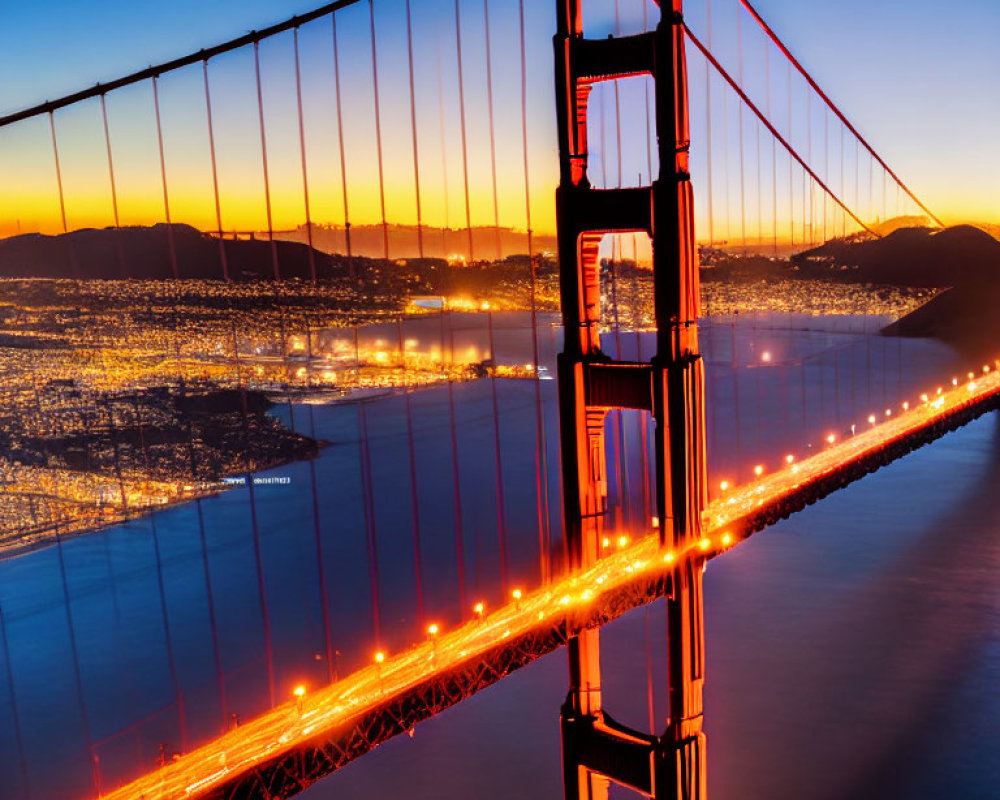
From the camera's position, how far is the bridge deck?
306 centimetres

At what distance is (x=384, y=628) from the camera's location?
11484 mm

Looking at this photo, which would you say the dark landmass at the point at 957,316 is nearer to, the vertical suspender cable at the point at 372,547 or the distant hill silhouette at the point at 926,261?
the distant hill silhouette at the point at 926,261

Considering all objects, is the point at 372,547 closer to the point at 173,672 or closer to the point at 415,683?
the point at 173,672

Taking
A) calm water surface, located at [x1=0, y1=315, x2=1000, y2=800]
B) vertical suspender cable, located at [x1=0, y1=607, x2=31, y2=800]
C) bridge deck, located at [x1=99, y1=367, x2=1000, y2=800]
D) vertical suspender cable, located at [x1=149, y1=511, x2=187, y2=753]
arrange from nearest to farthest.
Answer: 1. bridge deck, located at [x1=99, y1=367, x2=1000, y2=800]
2. vertical suspender cable, located at [x1=149, y1=511, x2=187, y2=753]
3. vertical suspender cable, located at [x1=0, y1=607, x2=31, y2=800]
4. calm water surface, located at [x1=0, y1=315, x2=1000, y2=800]

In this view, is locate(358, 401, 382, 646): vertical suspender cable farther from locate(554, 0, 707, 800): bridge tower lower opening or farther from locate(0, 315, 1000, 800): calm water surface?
locate(554, 0, 707, 800): bridge tower lower opening

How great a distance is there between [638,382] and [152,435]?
109ft

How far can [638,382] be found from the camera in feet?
16.3

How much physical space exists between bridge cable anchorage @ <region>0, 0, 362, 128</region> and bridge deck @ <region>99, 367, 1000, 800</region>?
2.76 metres

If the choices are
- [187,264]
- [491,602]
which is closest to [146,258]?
[187,264]

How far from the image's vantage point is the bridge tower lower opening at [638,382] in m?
4.78

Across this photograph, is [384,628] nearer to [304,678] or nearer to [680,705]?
[304,678]

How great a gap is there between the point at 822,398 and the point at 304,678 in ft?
80.1

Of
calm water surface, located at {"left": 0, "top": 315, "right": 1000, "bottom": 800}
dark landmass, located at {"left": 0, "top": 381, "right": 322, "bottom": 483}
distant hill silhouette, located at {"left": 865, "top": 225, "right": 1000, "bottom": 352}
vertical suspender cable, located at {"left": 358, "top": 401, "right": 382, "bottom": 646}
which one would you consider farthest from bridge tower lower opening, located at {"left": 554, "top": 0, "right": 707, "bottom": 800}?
distant hill silhouette, located at {"left": 865, "top": 225, "right": 1000, "bottom": 352}

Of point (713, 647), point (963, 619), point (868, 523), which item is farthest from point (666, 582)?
point (868, 523)
